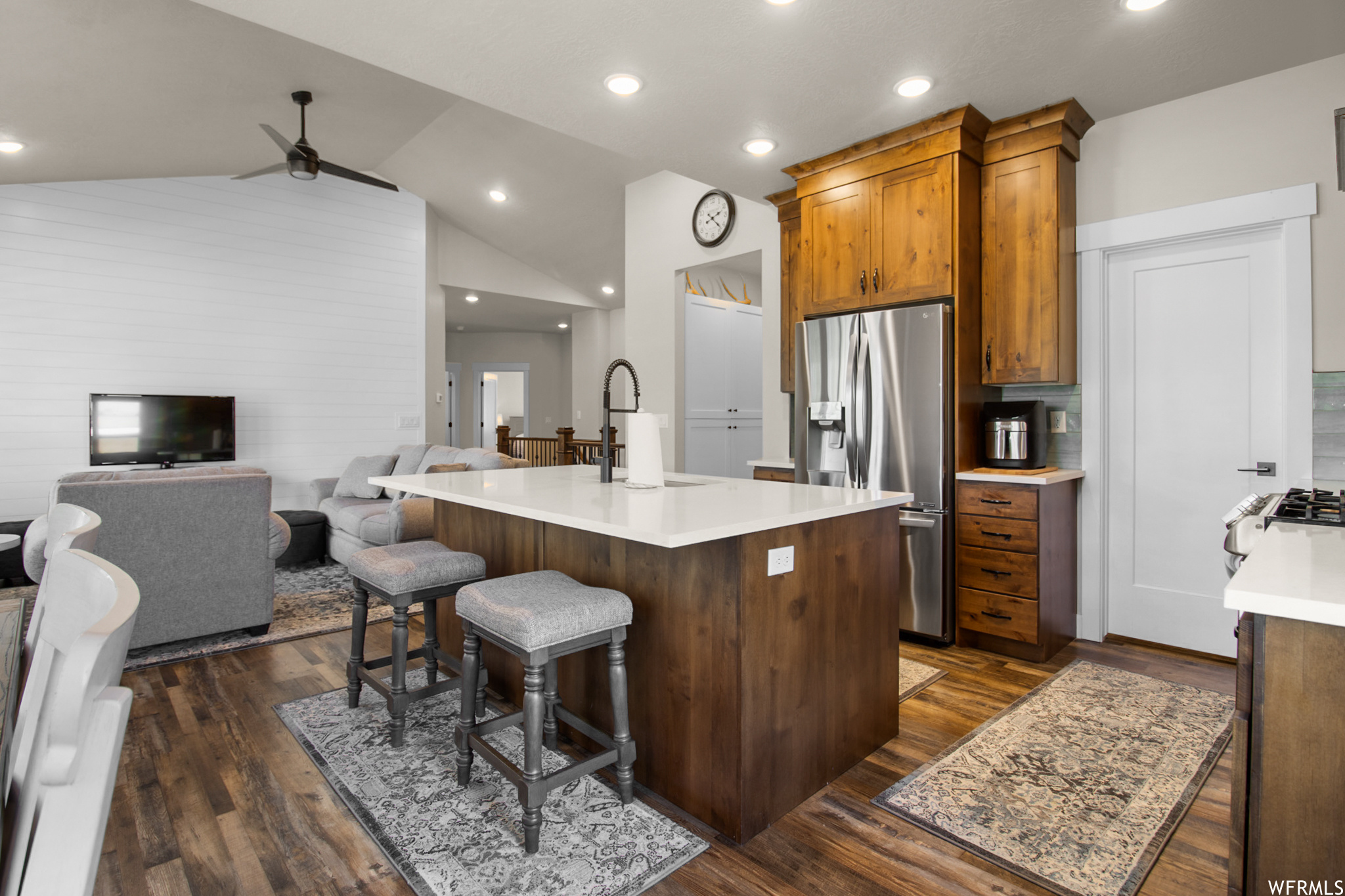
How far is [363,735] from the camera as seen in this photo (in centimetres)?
239

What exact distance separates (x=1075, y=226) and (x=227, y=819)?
14.0 feet

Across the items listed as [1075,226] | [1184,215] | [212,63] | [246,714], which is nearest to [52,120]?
[212,63]

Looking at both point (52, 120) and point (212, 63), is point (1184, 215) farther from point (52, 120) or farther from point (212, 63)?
point (52, 120)

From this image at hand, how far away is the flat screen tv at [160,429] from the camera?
529 centimetres

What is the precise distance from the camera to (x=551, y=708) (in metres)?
2.21

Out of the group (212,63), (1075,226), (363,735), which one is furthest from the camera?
(212,63)

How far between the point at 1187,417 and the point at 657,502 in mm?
2802

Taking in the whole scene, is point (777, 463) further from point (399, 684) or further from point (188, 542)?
point (188, 542)

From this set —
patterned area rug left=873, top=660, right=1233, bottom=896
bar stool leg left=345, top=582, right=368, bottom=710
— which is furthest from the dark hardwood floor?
bar stool leg left=345, top=582, right=368, bottom=710

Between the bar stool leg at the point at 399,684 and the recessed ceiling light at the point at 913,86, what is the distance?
297 cm

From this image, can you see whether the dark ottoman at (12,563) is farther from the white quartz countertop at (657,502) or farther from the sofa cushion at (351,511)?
the white quartz countertop at (657,502)

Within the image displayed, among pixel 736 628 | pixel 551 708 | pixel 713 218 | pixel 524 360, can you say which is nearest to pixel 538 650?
pixel 736 628

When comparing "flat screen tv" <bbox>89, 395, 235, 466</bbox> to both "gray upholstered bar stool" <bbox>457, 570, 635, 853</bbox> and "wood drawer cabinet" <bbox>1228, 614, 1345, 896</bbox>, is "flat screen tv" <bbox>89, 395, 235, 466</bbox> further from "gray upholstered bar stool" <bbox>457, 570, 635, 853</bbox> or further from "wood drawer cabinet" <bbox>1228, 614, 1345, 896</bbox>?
"wood drawer cabinet" <bbox>1228, 614, 1345, 896</bbox>

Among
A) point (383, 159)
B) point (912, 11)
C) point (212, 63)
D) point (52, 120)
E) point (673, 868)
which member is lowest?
point (673, 868)
